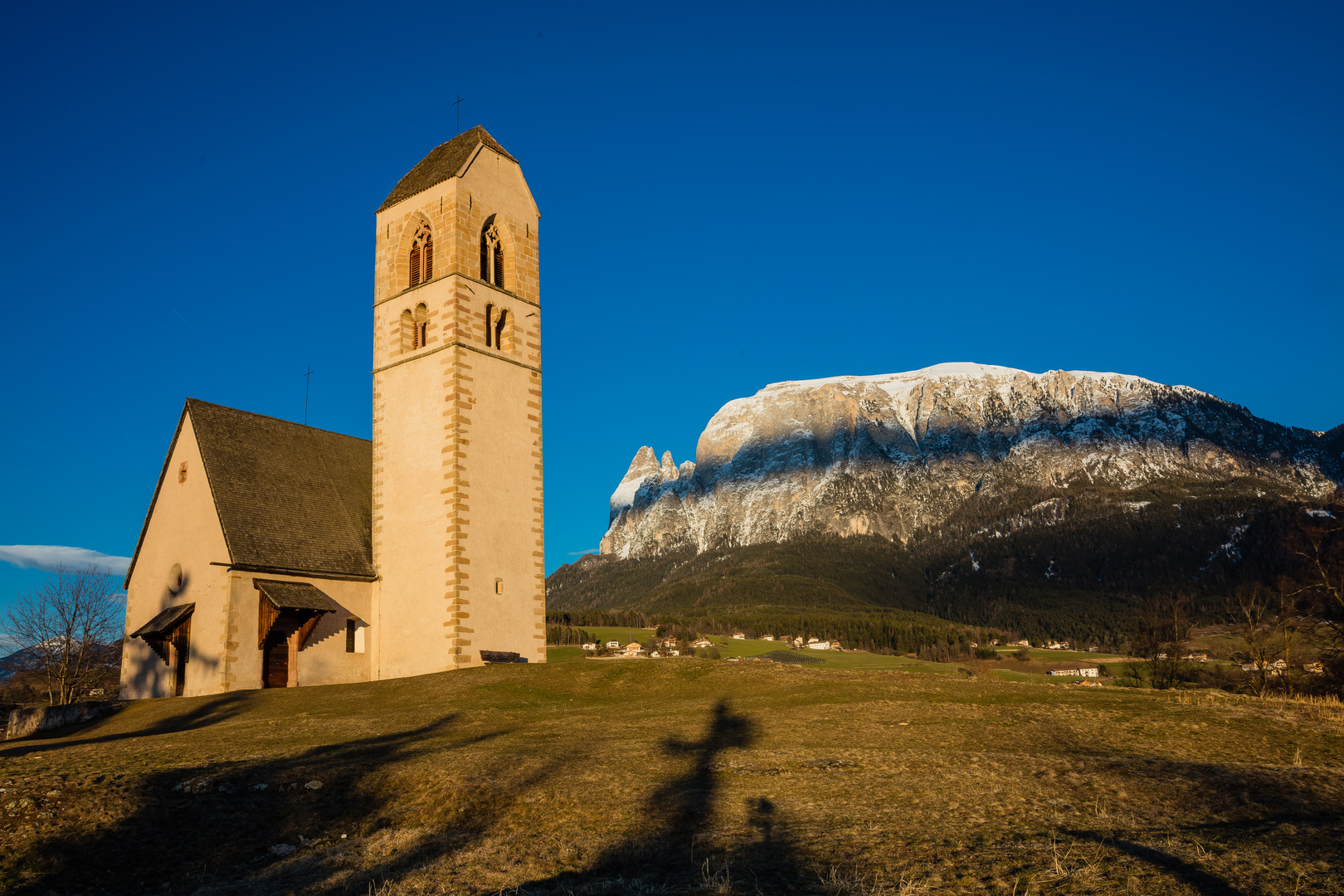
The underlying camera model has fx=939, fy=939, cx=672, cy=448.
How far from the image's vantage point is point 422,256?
4006cm

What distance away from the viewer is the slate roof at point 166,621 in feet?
112

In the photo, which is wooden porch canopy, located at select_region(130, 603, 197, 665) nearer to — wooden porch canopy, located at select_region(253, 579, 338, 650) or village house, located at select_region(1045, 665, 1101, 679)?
wooden porch canopy, located at select_region(253, 579, 338, 650)

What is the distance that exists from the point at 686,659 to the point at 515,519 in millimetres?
10996

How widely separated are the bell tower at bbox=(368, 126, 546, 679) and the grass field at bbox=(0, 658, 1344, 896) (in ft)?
45.1

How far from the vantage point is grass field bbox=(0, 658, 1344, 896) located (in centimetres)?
963

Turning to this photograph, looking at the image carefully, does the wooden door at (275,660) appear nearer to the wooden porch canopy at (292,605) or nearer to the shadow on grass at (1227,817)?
the wooden porch canopy at (292,605)

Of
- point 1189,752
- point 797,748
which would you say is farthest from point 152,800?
point 1189,752

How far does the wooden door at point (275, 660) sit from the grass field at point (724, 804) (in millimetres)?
12303

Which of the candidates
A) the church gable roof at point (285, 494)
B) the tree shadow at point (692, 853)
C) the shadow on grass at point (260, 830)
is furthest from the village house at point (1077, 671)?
the shadow on grass at point (260, 830)

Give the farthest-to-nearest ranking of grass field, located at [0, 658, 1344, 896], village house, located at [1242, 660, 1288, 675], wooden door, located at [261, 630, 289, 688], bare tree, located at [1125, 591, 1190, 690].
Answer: bare tree, located at [1125, 591, 1190, 690] < village house, located at [1242, 660, 1288, 675] < wooden door, located at [261, 630, 289, 688] < grass field, located at [0, 658, 1344, 896]

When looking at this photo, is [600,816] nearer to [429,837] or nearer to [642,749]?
[429,837]

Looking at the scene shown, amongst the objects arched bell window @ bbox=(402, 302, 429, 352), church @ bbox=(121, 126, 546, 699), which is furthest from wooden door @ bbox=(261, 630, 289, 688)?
arched bell window @ bbox=(402, 302, 429, 352)

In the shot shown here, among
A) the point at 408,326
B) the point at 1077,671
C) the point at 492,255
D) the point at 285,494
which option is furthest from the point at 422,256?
the point at 1077,671

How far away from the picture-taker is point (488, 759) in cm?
1598
